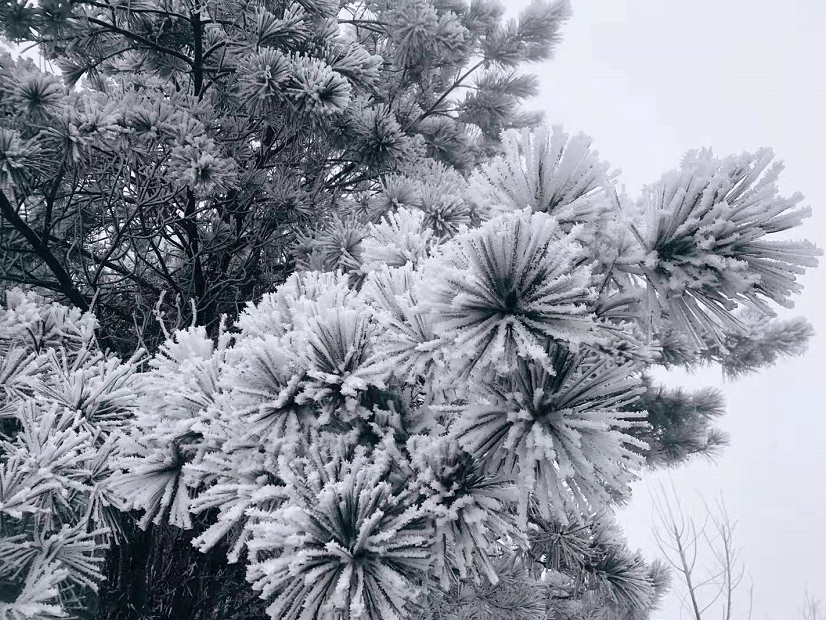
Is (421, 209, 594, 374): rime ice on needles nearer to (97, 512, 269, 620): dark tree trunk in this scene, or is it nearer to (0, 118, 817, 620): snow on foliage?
(0, 118, 817, 620): snow on foliage

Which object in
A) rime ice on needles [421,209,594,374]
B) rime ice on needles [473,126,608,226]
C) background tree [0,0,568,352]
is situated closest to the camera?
rime ice on needles [421,209,594,374]

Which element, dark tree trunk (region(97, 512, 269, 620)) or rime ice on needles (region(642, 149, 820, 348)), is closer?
rime ice on needles (region(642, 149, 820, 348))

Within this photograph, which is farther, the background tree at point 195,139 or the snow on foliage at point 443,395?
the background tree at point 195,139

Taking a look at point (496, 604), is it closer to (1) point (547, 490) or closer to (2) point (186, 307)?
(1) point (547, 490)

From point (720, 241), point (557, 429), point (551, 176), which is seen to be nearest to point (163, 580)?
point (557, 429)

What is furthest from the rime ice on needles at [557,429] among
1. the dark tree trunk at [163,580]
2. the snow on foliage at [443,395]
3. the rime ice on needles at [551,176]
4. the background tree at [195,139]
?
the dark tree trunk at [163,580]

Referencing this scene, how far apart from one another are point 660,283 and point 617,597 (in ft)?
6.05

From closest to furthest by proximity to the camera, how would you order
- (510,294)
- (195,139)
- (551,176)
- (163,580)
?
(510,294), (551,176), (163,580), (195,139)

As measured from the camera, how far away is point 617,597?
2350mm

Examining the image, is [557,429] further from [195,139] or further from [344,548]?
[195,139]

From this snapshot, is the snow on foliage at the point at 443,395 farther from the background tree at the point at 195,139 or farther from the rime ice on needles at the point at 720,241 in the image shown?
the background tree at the point at 195,139

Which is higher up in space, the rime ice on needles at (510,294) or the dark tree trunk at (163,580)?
the rime ice on needles at (510,294)

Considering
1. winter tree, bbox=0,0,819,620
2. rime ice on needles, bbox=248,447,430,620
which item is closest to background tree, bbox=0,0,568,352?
winter tree, bbox=0,0,819,620

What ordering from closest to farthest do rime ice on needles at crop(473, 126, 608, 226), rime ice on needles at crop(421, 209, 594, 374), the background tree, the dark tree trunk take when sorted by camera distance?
rime ice on needles at crop(421, 209, 594, 374)
rime ice on needles at crop(473, 126, 608, 226)
the dark tree trunk
the background tree
